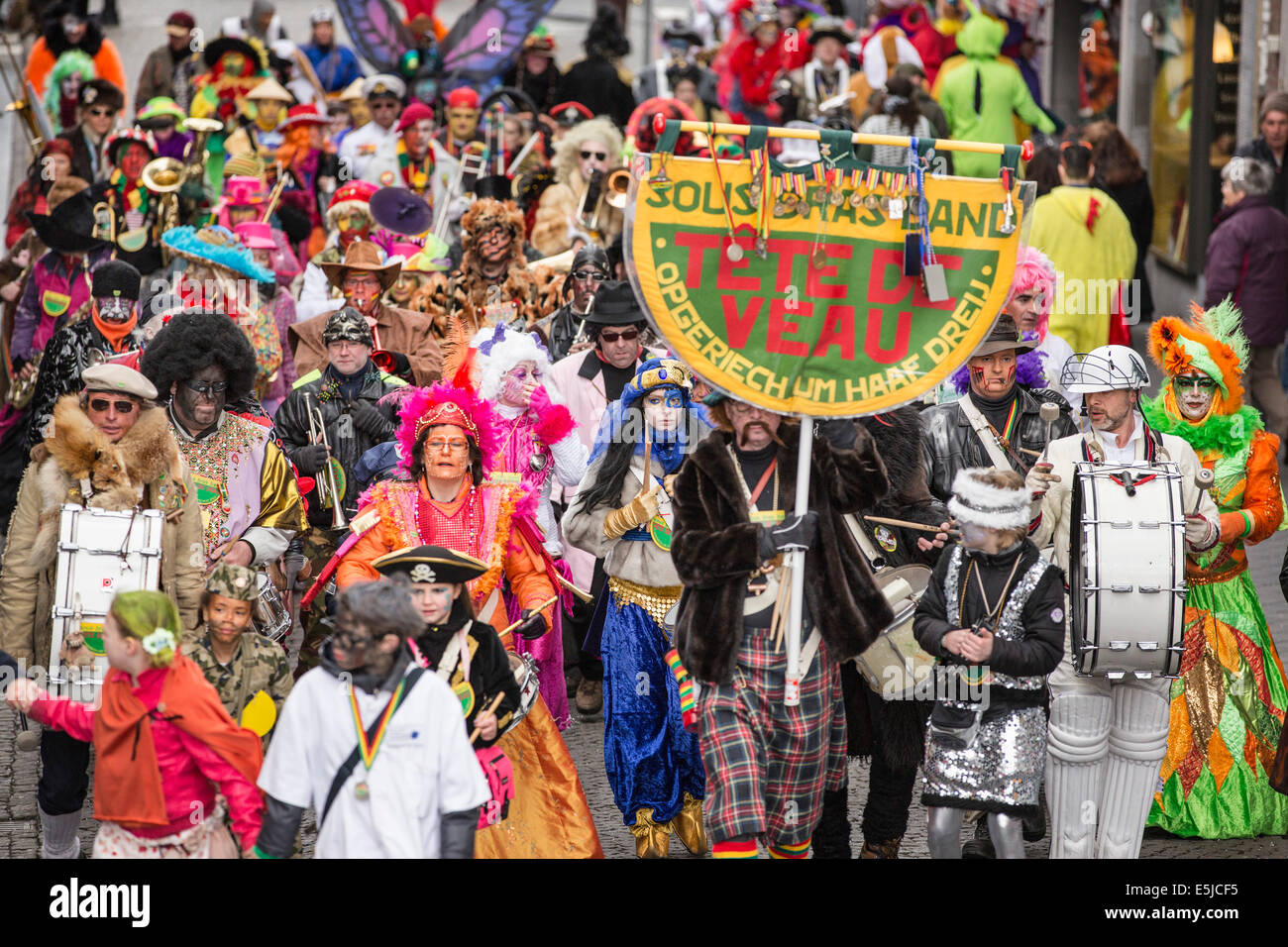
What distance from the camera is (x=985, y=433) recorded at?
7.59 meters

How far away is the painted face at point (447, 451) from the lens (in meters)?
7.24

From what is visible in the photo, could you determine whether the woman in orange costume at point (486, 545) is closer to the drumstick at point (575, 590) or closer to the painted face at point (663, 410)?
the drumstick at point (575, 590)

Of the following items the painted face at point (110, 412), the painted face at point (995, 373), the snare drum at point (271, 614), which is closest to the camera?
the painted face at point (110, 412)

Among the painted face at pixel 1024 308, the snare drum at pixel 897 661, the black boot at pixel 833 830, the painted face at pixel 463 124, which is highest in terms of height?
the painted face at pixel 463 124

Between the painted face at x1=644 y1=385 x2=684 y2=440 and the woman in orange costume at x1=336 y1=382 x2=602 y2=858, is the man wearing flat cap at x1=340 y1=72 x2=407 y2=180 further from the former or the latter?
the woman in orange costume at x1=336 y1=382 x2=602 y2=858

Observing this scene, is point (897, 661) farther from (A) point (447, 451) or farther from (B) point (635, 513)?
(A) point (447, 451)

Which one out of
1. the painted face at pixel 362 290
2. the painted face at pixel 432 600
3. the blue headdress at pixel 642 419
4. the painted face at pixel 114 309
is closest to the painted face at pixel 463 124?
the painted face at pixel 362 290

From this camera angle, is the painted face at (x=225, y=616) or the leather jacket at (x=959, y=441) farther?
the leather jacket at (x=959, y=441)

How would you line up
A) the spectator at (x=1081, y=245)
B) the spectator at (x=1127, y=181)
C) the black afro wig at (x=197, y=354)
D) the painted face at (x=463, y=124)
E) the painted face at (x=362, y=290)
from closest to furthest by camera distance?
the black afro wig at (x=197, y=354), the painted face at (x=362, y=290), the spectator at (x=1081, y=245), the spectator at (x=1127, y=181), the painted face at (x=463, y=124)

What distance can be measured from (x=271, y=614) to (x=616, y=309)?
2.21m

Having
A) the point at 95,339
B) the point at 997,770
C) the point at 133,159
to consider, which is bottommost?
the point at 997,770

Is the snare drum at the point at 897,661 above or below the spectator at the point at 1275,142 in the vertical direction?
below

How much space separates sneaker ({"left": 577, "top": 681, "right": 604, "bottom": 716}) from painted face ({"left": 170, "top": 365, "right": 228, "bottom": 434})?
242cm

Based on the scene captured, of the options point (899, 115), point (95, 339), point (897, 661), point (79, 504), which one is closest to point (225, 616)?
point (79, 504)
